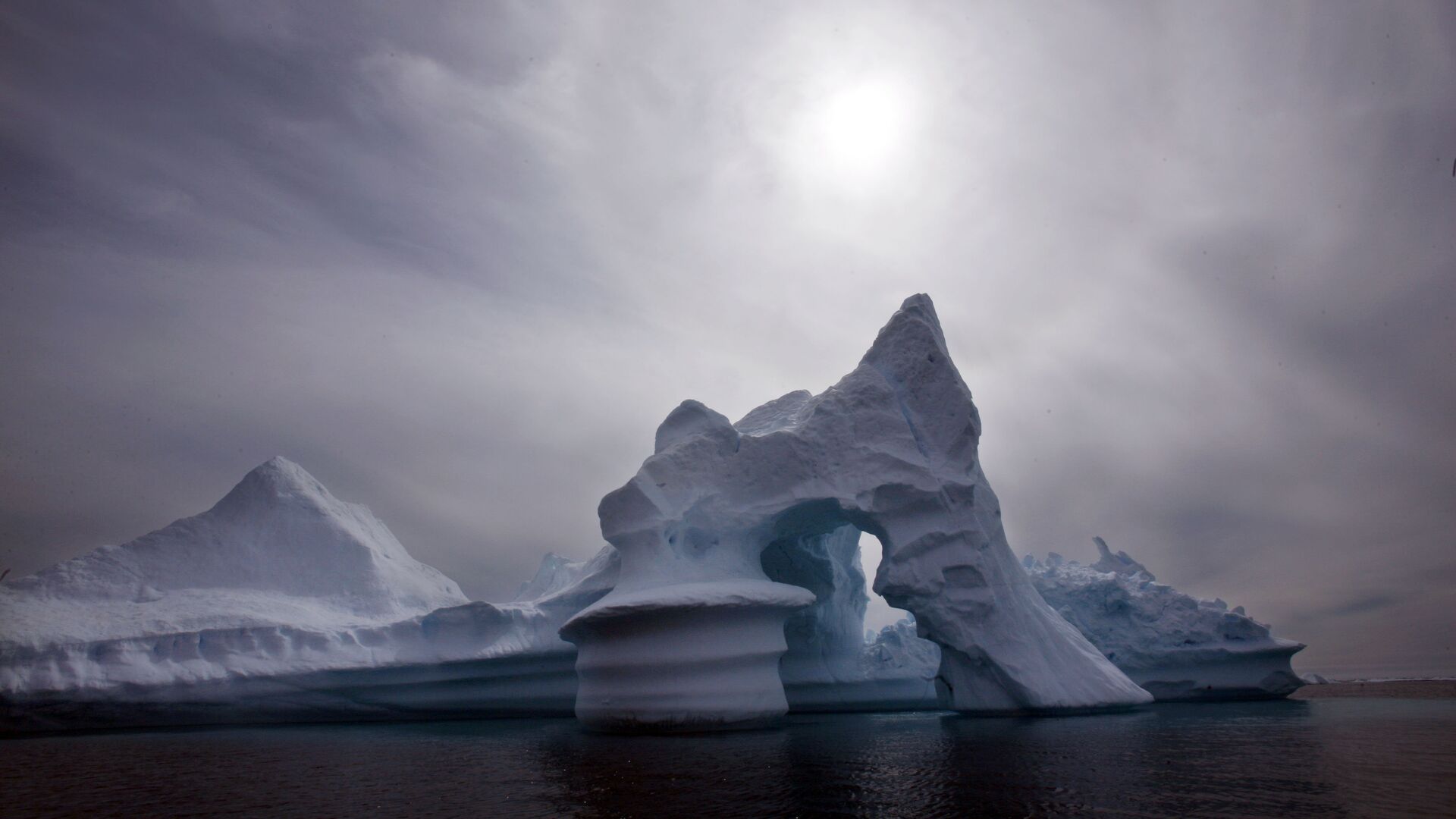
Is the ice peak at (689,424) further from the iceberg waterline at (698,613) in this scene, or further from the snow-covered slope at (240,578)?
the snow-covered slope at (240,578)

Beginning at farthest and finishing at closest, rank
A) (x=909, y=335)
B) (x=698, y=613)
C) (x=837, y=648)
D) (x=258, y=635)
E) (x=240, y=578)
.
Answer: (x=240, y=578) → (x=837, y=648) → (x=258, y=635) → (x=909, y=335) → (x=698, y=613)

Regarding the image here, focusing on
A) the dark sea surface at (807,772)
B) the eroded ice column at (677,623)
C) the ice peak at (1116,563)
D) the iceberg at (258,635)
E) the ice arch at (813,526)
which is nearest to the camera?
the dark sea surface at (807,772)

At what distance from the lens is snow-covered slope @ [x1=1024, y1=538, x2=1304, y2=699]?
15.3 m

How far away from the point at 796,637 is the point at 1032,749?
7741mm

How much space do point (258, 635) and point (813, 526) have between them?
10036mm

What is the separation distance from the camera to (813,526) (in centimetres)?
1334

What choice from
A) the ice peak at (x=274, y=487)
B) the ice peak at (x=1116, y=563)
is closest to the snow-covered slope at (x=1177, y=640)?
the ice peak at (x=1116, y=563)

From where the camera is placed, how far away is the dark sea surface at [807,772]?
4664 mm

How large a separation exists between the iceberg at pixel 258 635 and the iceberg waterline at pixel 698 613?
0.05 m

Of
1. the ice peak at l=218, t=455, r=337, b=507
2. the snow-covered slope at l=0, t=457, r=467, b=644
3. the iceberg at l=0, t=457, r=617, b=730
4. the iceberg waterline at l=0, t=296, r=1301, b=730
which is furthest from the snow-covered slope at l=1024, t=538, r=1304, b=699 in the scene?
the ice peak at l=218, t=455, r=337, b=507

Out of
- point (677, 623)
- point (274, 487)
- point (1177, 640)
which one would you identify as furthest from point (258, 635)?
point (1177, 640)

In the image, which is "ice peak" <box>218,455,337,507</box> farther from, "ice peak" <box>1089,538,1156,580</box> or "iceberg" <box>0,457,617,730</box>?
"ice peak" <box>1089,538,1156,580</box>

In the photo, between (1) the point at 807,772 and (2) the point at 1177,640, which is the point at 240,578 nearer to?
(1) the point at 807,772

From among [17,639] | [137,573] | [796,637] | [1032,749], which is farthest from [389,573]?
[1032,749]
